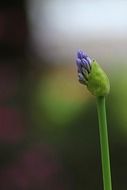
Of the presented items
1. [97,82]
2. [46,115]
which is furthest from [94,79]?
[46,115]

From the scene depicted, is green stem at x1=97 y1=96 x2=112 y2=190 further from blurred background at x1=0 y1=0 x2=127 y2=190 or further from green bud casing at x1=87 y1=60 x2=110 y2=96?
blurred background at x1=0 y1=0 x2=127 y2=190

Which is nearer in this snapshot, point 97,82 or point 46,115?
point 97,82

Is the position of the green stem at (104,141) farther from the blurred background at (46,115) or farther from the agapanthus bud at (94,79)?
the blurred background at (46,115)

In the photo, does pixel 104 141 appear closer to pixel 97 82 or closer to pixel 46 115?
pixel 97 82

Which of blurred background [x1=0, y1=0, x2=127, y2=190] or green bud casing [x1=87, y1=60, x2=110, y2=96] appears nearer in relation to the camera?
green bud casing [x1=87, y1=60, x2=110, y2=96]

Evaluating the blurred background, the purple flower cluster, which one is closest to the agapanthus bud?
the purple flower cluster

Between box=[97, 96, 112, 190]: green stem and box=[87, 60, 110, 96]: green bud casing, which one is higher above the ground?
box=[87, 60, 110, 96]: green bud casing

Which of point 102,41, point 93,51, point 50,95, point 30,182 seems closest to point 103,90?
point 30,182
